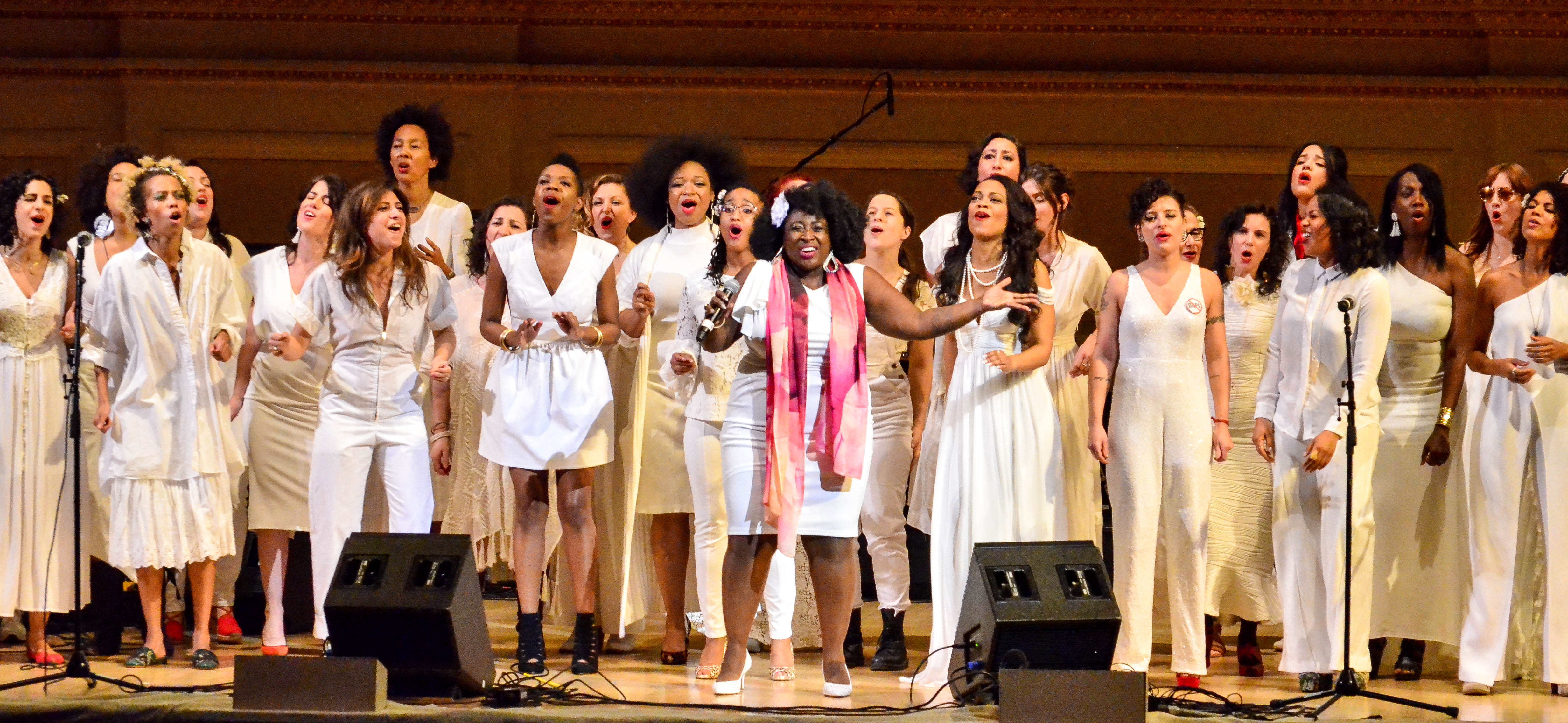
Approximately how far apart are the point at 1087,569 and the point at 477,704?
5.64 ft

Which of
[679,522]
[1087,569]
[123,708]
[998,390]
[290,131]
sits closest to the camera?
[123,708]

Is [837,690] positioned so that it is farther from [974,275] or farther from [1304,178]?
[1304,178]

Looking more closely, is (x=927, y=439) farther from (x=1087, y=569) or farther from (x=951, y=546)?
(x=1087, y=569)

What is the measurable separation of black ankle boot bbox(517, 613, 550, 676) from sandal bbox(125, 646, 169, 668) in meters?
1.25

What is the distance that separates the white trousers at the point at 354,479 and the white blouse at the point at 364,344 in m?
0.05

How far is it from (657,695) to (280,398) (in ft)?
6.30

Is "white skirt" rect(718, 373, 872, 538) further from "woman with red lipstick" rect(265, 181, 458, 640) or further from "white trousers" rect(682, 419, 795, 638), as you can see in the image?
"woman with red lipstick" rect(265, 181, 458, 640)

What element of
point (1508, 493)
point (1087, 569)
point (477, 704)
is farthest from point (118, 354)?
point (1508, 493)

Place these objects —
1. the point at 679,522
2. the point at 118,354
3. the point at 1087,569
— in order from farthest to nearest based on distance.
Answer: the point at 679,522 → the point at 118,354 → the point at 1087,569

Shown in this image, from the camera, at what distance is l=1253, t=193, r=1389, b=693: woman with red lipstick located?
5.17m

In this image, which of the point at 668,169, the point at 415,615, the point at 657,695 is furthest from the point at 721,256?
the point at 415,615

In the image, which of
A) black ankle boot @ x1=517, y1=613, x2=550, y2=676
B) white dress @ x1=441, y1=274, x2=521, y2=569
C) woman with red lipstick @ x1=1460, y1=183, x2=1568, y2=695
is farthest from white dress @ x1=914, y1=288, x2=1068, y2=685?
white dress @ x1=441, y1=274, x2=521, y2=569

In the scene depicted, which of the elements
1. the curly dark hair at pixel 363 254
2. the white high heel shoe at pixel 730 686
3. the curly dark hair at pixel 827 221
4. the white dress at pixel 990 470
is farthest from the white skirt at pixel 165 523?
the white dress at pixel 990 470

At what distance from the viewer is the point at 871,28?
10430mm
